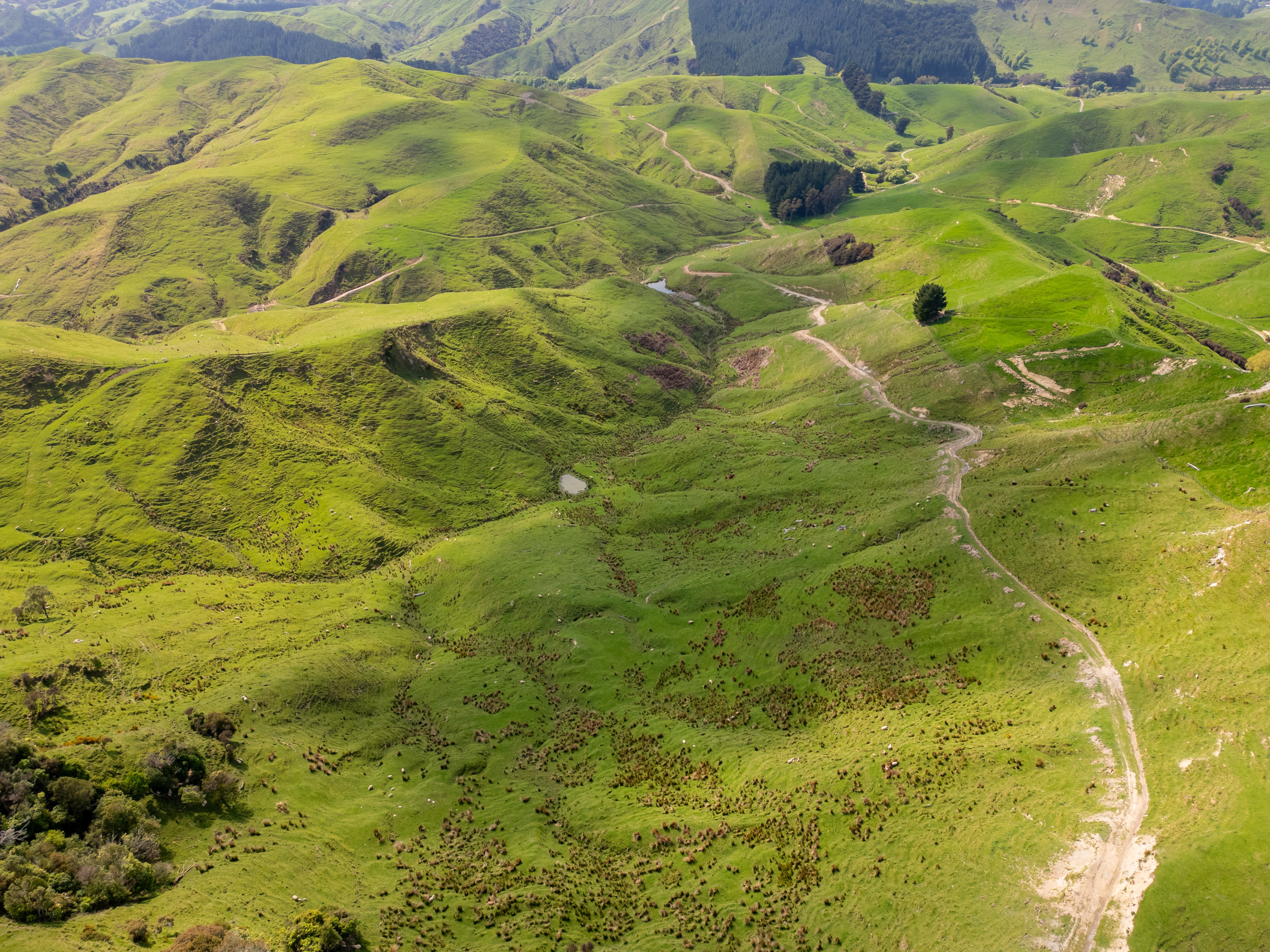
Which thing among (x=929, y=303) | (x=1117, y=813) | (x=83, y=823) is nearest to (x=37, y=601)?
(x=83, y=823)

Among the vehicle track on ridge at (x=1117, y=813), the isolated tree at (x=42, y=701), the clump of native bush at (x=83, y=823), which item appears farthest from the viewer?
the isolated tree at (x=42, y=701)

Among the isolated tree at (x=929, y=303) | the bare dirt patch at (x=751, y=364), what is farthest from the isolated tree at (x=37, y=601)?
the isolated tree at (x=929, y=303)

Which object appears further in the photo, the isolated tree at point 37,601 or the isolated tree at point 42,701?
the isolated tree at point 37,601

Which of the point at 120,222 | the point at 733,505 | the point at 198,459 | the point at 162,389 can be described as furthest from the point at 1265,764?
the point at 120,222

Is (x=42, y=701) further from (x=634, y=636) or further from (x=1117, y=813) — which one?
(x=1117, y=813)

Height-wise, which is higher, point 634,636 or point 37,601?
point 37,601

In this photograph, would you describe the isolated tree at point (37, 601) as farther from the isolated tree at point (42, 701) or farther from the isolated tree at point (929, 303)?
the isolated tree at point (929, 303)
